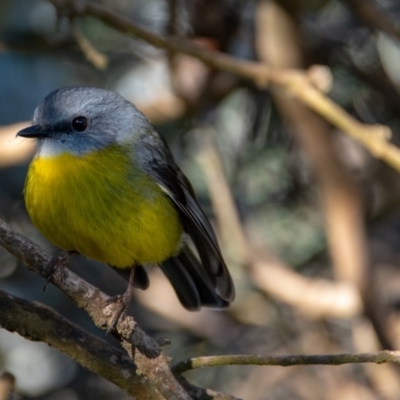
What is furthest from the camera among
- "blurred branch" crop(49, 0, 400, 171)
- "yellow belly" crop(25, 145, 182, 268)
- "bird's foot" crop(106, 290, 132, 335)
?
"blurred branch" crop(49, 0, 400, 171)

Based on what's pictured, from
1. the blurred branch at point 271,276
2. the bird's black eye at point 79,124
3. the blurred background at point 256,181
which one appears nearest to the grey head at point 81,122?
the bird's black eye at point 79,124

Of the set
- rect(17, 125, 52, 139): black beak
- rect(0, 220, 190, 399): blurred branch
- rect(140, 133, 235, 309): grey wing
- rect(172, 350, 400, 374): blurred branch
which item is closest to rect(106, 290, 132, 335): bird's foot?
rect(0, 220, 190, 399): blurred branch

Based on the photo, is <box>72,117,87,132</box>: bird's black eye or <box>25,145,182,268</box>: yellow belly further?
<box>72,117,87,132</box>: bird's black eye

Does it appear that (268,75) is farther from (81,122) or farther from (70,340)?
(70,340)

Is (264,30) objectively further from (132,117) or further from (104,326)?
(104,326)

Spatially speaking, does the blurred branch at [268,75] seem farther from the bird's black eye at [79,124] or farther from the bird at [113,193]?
the bird's black eye at [79,124]

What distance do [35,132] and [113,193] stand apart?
1.30 feet

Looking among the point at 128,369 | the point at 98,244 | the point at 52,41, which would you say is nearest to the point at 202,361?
the point at 128,369

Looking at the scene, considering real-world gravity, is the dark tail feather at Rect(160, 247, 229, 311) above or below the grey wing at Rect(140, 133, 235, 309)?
below

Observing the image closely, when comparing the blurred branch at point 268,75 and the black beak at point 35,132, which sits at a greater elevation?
the blurred branch at point 268,75

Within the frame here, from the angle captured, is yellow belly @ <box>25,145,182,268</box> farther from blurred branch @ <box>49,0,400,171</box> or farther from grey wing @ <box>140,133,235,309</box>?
blurred branch @ <box>49,0,400,171</box>

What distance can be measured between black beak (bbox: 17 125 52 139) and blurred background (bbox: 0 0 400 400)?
26.6 inches

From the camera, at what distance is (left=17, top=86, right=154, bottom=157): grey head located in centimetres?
347

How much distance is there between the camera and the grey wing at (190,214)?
12.0ft
